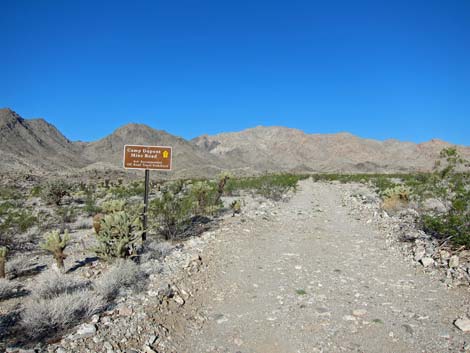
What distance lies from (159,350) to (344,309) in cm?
257

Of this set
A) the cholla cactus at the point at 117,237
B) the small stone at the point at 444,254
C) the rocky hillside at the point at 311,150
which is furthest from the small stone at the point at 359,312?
the rocky hillside at the point at 311,150

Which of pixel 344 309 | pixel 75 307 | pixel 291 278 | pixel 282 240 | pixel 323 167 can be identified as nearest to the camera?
pixel 75 307

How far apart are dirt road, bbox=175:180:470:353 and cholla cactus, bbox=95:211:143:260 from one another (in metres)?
1.62

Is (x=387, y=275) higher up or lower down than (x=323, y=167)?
lower down

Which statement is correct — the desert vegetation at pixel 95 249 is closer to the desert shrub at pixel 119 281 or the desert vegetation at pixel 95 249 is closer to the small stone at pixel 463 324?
the desert shrub at pixel 119 281

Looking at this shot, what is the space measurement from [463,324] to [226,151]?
382 ft

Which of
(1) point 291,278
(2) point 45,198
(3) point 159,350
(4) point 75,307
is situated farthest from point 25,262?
(2) point 45,198

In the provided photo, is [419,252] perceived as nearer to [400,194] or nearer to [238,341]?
[238,341]

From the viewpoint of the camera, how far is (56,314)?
14.0 ft

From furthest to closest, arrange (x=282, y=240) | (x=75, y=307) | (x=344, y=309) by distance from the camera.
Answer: (x=282, y=240) < (x=344, y=309) < (x=75, y=307)

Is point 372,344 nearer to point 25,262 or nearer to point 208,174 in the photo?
point 25,262

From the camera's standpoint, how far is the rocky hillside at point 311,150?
104 m

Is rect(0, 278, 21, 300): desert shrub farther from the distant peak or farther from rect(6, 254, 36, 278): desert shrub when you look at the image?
the distant peak

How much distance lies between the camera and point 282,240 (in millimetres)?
9164
